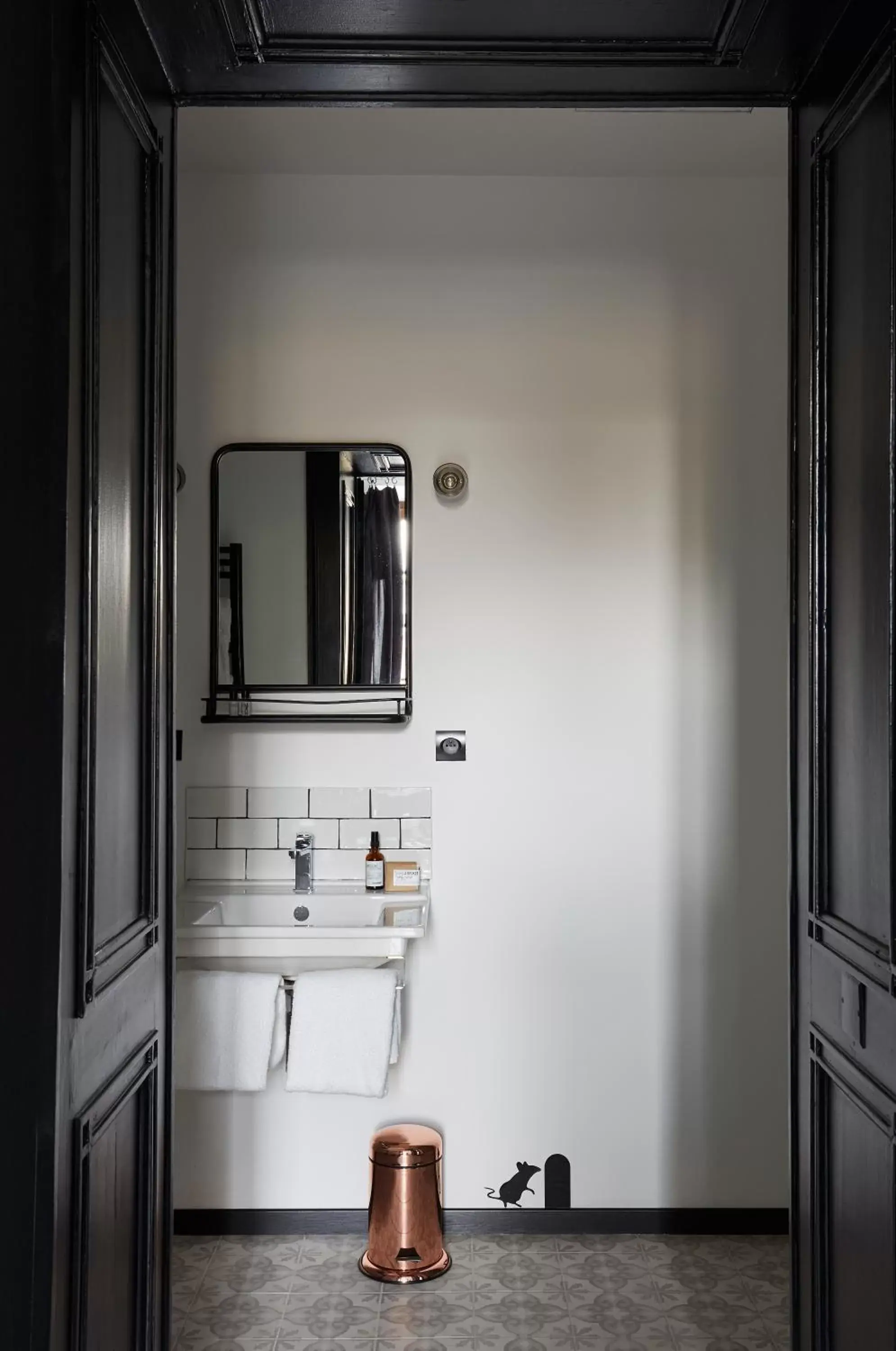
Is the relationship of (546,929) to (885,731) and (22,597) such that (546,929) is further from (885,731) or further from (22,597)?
(22,597)

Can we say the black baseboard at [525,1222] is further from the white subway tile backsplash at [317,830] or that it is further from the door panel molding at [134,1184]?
the door panel molding at [134,1184]

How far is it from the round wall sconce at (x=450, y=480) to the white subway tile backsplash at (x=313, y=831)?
36.8 inches

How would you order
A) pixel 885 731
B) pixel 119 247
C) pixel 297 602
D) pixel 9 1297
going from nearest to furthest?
pixel 9 1297 < pixel 885 731 < pixel 119 247 < pixel 297 602

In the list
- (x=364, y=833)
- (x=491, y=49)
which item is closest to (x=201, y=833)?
(x=364, y=833)

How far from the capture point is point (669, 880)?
3.03 meters

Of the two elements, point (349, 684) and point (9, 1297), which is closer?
point (9, 1297)

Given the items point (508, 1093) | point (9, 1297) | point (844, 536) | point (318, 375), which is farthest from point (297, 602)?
point (9, 1297)

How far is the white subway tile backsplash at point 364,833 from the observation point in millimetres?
3023

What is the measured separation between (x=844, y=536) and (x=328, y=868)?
1807mm

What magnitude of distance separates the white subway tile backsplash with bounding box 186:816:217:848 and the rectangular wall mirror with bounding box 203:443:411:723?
29cm

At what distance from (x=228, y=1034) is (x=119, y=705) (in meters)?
1.46

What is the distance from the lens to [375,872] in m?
2.95

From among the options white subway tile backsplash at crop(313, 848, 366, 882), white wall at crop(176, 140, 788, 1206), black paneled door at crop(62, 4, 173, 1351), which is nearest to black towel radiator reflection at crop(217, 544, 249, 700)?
white wall at crop(176, 140, 788, 1206)

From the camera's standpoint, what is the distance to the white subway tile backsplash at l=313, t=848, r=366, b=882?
3.02 m
